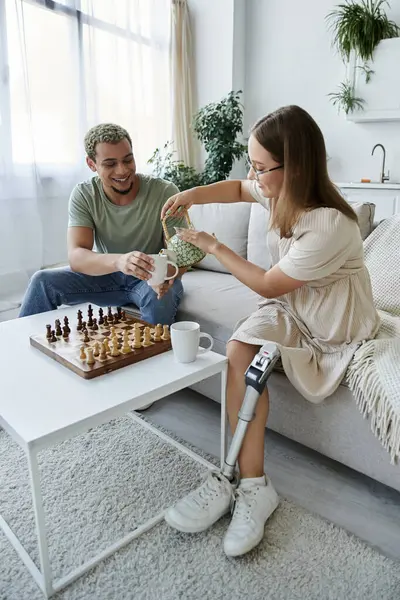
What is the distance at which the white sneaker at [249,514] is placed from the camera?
3.48 ft

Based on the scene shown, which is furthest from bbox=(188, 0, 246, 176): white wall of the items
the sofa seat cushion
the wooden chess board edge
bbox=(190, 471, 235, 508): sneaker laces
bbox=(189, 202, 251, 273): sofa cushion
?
bbox=(190, 471, 235, 508): sneaker laces

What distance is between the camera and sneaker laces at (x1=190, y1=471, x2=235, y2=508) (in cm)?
115

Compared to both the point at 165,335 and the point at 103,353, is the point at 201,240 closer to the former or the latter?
the point at 165,335

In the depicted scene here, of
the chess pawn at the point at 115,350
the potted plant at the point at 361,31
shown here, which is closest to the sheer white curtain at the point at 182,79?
the potted plant at the point at 361,31

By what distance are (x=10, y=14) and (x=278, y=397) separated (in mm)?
2742

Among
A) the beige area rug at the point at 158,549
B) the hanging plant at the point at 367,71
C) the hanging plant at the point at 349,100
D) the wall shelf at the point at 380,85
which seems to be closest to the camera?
the beige area rug at the point at 158,549

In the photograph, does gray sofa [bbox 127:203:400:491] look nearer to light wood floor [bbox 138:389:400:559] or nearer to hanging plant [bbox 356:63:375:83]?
light wood floor [bbox 138:389:400:559]

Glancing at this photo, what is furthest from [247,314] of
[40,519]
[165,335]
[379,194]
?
[379,194]

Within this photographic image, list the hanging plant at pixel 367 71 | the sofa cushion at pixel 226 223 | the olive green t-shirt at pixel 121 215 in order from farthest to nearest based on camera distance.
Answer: the hanging plant at pixel 367 71 < the sofa cushion at pixel 226 223 < the olive green t-shirt at pixel 121 215

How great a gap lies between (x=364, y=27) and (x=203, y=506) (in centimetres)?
340

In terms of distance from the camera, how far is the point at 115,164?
1.67 m

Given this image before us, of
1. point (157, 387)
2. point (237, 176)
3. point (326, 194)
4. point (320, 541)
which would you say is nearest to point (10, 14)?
point (237, 176)

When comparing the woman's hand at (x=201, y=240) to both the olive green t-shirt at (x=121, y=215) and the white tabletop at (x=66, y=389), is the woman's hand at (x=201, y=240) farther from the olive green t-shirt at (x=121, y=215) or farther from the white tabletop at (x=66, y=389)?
the olive green t-shirt at (x=121, y=215)

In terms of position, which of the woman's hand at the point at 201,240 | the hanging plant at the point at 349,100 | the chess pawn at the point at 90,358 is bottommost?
the chess pawn at the point at 90,358
